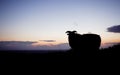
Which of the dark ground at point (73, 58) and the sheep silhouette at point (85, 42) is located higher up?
the sheep silhouette at point (85, 42)

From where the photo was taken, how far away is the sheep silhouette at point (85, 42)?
16828 millimetres

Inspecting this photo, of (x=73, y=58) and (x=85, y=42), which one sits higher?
(x=85, y=42)

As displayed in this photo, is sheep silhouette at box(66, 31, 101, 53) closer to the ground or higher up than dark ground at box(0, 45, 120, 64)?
higher up

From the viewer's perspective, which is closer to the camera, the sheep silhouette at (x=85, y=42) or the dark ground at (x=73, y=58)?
the dark ground at (x=73, y=58)

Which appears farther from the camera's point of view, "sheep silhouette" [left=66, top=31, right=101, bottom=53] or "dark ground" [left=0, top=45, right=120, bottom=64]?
"sheep silhouette" [left=66, top=31, right=101, bottom=53]

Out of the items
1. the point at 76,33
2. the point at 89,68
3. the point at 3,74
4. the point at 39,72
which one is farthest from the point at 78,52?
the point at 3,74

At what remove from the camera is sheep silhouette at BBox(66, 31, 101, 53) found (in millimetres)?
16828

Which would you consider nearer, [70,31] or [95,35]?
[95,35]

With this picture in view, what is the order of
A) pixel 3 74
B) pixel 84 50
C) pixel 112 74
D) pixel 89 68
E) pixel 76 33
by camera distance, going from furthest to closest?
pixel 76 33
pixel 84 50
pixel 89 68
pixel 3 74
pixel 112 74

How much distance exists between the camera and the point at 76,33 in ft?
60.9

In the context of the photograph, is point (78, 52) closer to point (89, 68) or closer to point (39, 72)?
point (89, 68)

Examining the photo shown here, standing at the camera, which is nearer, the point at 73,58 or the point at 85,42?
the point at 73,58

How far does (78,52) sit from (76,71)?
682 cm

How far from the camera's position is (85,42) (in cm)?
1691
